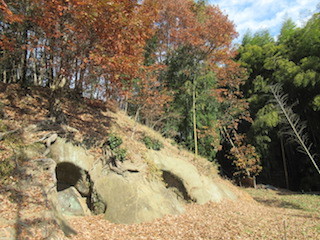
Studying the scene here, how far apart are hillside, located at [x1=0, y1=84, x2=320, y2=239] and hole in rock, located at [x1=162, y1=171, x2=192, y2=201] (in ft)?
0.18

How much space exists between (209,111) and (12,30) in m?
11.6

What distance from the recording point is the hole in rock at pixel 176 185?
29.0ft

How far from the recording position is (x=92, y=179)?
6648 mm

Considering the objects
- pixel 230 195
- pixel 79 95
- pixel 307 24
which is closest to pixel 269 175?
pixel 230 195

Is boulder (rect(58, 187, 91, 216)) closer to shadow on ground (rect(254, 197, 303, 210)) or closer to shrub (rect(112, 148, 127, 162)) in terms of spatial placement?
shrub (rect(112, 148, 127, 162))

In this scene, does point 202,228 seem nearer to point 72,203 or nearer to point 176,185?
point 176,185

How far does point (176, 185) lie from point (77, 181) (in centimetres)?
391

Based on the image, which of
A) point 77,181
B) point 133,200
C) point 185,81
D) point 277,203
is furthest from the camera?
point 185,81

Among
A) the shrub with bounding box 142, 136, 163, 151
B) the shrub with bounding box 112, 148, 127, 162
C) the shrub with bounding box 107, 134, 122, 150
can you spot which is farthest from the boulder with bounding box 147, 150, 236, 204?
the shrub with bounding box 107, 134, 122, 150

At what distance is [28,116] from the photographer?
716cm

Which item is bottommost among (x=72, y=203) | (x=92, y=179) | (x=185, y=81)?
(x=72, y=203)

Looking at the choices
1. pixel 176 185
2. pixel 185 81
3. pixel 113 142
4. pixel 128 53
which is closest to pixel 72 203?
pixel 113 142

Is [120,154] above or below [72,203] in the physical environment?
above

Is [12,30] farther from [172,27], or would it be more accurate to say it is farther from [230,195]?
[230,195]
